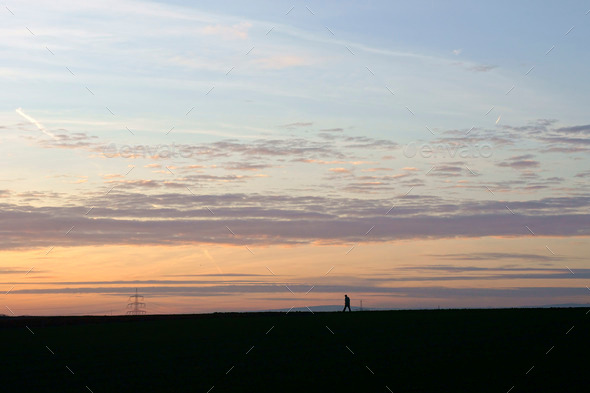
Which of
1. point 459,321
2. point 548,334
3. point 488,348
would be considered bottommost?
point 488,348

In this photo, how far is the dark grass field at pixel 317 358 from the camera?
18.1 m

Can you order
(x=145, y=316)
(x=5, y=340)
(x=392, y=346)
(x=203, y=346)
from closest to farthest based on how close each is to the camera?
(x=392, y=346), (x=203, y=346), (x=5, y=340), (x=145, y=316)

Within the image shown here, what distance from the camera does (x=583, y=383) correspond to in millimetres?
17453

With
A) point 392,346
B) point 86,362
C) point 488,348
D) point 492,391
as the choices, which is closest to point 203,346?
point 86,362

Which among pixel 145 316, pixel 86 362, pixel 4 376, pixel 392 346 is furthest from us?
pixel 145 316

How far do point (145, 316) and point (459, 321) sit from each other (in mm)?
22669

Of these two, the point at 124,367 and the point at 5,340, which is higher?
the point at 5,340

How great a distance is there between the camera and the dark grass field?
1812cm

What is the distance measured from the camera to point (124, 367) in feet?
70.5

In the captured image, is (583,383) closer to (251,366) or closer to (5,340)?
(251,366)

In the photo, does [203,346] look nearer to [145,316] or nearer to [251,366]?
[251,366]

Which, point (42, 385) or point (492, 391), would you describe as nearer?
point (492, 391)

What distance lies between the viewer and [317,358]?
2236 cm

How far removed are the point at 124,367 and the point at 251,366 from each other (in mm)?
3704
